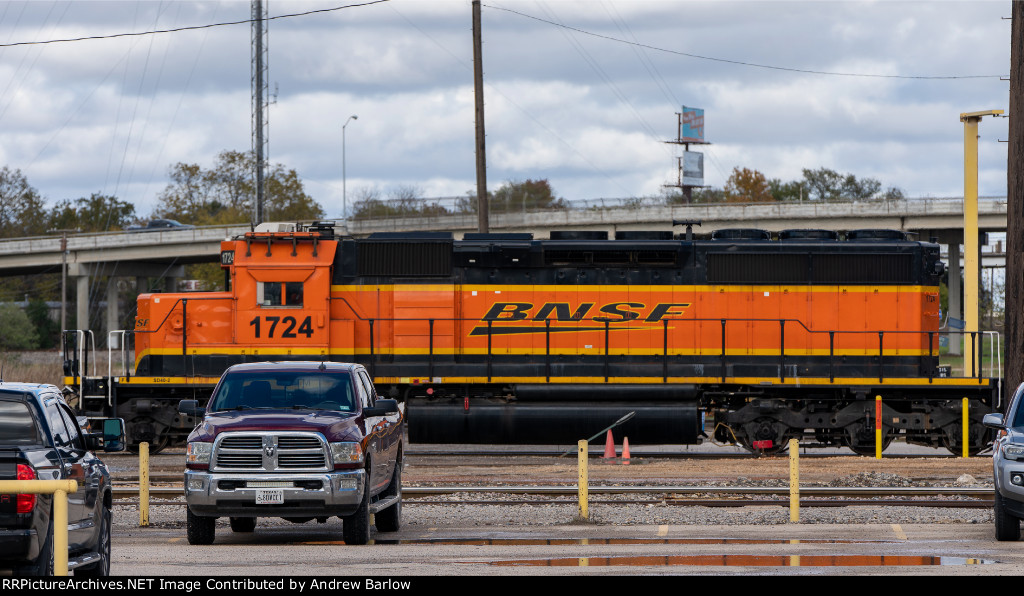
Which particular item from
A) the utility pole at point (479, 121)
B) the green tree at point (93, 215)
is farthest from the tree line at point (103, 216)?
the utility pole at point (479, 121)

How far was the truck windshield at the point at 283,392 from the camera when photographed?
1223 centimetres

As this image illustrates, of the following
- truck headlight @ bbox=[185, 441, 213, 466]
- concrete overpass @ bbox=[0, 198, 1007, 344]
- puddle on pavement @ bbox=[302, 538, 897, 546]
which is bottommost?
puddle on pavement @ bbox=[302, 538, 897, 546]

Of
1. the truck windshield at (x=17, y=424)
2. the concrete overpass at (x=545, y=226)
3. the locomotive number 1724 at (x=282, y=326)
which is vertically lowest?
the truck windshield at (x=17, y=424)

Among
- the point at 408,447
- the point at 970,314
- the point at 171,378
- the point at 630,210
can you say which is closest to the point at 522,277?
the point at 408,447

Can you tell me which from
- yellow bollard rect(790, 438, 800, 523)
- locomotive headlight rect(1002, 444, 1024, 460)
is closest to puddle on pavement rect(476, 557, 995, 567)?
locomotive headlight rect(1002, 444, 1024, 460)

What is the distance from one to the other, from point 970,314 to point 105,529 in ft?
61.7

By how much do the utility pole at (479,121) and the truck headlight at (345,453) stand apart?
17.7 m

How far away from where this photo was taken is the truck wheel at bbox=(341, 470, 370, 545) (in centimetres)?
1138

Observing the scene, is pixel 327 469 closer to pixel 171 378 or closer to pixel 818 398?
pixel 171 378

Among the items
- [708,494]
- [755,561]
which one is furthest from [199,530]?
[708,494]

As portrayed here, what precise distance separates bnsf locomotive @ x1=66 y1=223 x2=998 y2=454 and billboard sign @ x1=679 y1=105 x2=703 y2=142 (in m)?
69.9

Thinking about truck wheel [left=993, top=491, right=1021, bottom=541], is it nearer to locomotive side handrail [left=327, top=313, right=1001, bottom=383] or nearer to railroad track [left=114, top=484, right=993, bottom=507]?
railroad track [left=114, top=484, right=993, bottom=507]

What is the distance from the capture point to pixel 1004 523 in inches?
450

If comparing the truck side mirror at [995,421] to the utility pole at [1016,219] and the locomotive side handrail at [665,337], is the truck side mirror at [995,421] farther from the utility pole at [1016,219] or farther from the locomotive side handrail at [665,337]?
the utility pole at [1016,219]
